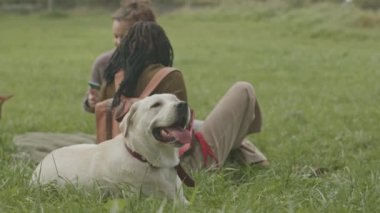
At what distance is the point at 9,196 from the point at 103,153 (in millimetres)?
608

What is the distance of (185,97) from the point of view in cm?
555

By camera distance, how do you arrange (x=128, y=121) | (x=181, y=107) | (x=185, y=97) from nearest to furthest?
1. (x=181, y=107)
2. (x=128, y=121)
3. (x=185, y=97)

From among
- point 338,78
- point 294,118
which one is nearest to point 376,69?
point 338,78

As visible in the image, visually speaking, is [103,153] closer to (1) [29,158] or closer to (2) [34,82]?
(1) [29,158]

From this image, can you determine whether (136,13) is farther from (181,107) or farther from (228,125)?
(181,107)

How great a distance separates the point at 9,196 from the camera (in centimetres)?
427

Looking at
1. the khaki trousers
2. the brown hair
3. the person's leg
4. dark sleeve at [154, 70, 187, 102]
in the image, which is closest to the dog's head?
dark sleeve at [154, 70, 187, 102]

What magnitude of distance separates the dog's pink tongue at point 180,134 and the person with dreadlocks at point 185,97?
0.94 meters

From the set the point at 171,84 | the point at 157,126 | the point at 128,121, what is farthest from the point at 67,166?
the point at 171,84

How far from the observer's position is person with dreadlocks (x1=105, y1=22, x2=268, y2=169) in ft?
17.6

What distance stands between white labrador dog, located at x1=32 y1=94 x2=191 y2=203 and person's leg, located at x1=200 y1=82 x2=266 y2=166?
4.22ft

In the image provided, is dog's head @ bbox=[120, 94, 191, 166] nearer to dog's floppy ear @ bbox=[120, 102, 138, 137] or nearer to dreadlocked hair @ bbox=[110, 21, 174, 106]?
dog's floppy ear @ bbox=[120, 102, 138, 137]

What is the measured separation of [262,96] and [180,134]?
7038 mm

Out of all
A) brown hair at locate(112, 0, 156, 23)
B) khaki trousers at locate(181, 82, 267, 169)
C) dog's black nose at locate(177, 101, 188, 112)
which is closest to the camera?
dog's black nose at locate(177, 101, 188, 112)
